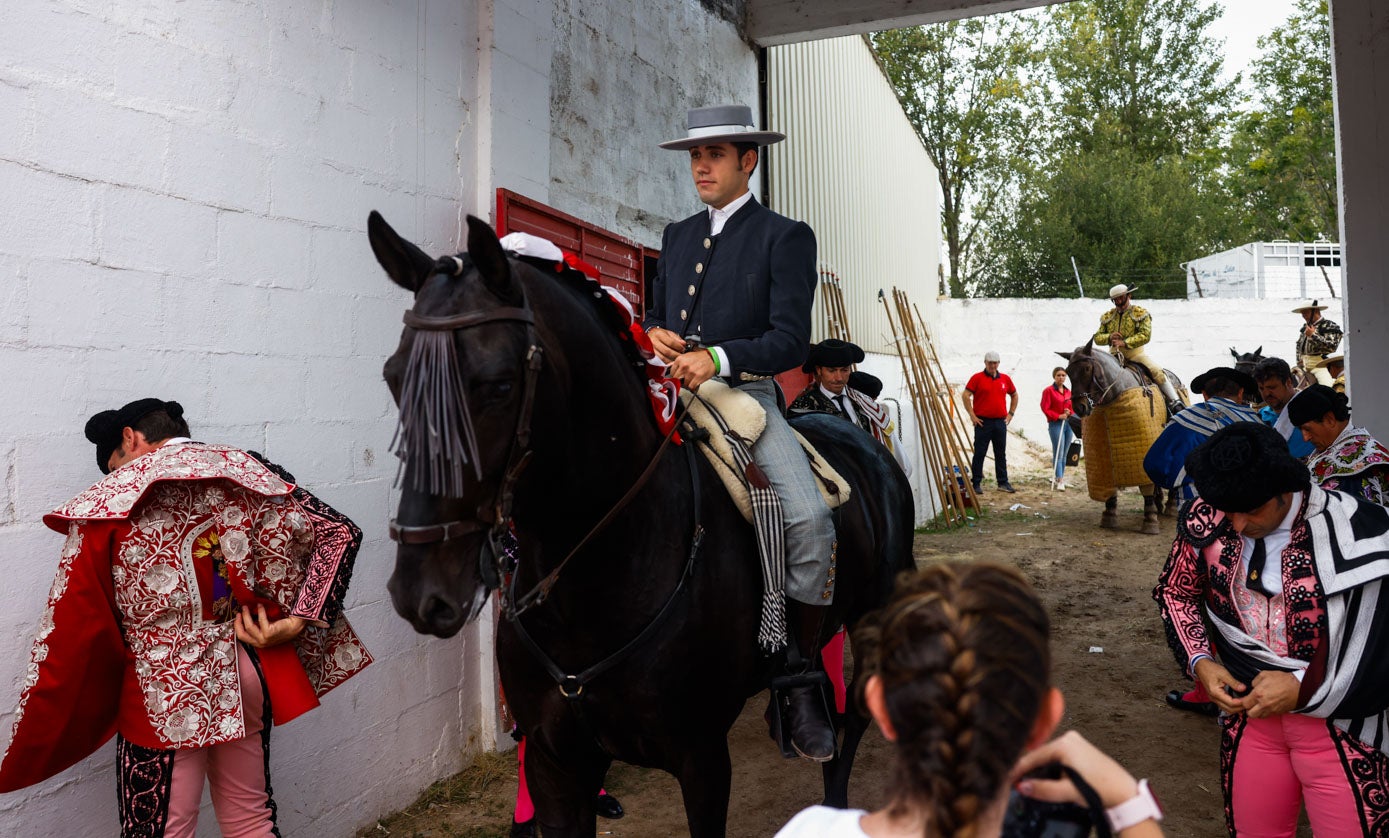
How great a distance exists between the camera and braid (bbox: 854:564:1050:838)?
42.5 inches

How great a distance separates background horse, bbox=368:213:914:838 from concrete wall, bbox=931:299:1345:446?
1755 centimetres

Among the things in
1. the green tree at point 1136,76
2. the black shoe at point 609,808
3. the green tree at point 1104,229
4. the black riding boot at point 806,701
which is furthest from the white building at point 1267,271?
the black riding boot at point 806,701

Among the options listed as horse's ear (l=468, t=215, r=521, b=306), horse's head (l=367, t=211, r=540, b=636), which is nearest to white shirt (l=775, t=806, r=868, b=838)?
horse's head (l=367, t=211, r=540, b=636)

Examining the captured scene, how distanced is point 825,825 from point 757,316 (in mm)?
1934

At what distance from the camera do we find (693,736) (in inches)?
96.6

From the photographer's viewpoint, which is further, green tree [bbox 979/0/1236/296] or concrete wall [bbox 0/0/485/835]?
green tree [bbox 979/0/1236/296]

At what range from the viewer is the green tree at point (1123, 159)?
1205 inches

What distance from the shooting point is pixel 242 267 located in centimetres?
324

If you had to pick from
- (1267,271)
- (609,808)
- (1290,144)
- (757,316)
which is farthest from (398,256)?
(1290,144)

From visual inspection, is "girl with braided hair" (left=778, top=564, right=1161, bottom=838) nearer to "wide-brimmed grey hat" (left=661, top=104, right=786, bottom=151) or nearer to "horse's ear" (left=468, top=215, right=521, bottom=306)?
"horse's ear" (left=468, top=215, right=521, bottom=306)

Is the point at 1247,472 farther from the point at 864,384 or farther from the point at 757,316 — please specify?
the point at 864,384

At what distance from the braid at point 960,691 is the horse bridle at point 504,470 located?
93 centimetres

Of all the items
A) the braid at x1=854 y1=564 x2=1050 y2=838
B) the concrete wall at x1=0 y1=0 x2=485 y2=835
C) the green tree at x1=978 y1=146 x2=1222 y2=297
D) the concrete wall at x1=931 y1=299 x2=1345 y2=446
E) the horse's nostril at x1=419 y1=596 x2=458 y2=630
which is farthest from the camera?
the green tree at x1=978 y1=146 x2=1222 y2=297

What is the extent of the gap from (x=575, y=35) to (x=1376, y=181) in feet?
16.0
